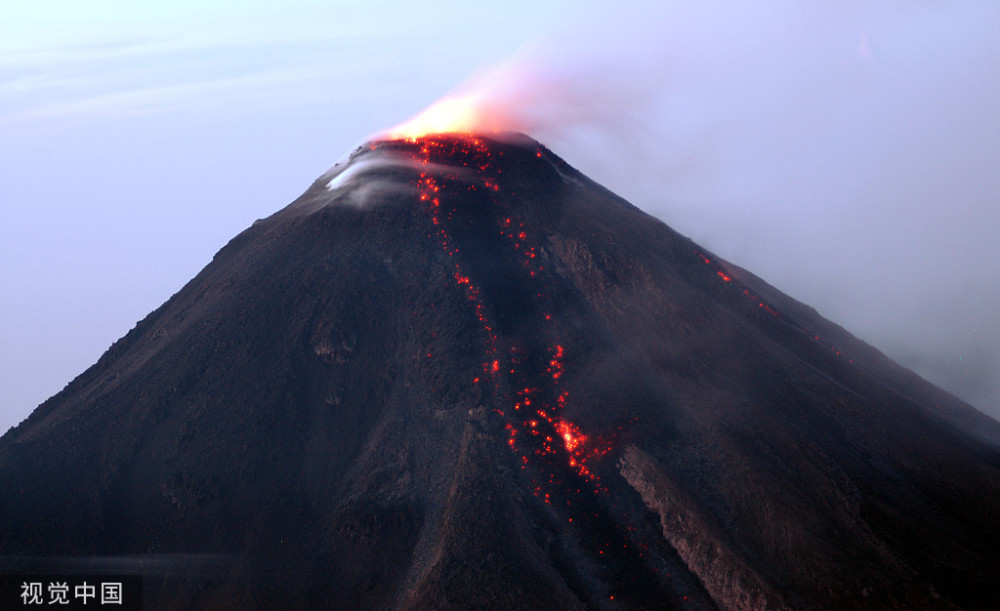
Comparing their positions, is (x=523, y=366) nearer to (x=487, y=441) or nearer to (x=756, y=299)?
(x=487, y=441)

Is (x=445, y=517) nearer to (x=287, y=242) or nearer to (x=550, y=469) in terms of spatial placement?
(x=550, y=469)

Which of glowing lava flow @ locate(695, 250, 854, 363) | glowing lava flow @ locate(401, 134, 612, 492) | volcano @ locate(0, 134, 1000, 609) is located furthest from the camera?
glowing lava flow @ locate(695, 250, 854, 363)

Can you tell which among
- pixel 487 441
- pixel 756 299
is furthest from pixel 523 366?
pixel 756 299

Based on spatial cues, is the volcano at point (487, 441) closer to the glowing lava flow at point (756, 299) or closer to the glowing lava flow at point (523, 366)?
the glowing lava flow at point (523, 366)

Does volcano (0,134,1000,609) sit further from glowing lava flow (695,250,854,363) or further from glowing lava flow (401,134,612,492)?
glowing lava flow (695,250,854,363)

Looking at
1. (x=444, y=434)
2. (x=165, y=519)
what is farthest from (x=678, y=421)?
(x=165, y=519)

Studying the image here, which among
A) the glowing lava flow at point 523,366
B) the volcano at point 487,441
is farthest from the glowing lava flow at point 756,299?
the glowing lava flow at point 523,366

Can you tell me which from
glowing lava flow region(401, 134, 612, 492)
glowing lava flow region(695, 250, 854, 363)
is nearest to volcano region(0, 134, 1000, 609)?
glowing lava flow region(401, 134, 612, 492)

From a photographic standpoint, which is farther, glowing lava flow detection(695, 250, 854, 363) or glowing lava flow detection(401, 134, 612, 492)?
glowing lava flow detection(695, 250, 854, 363)
